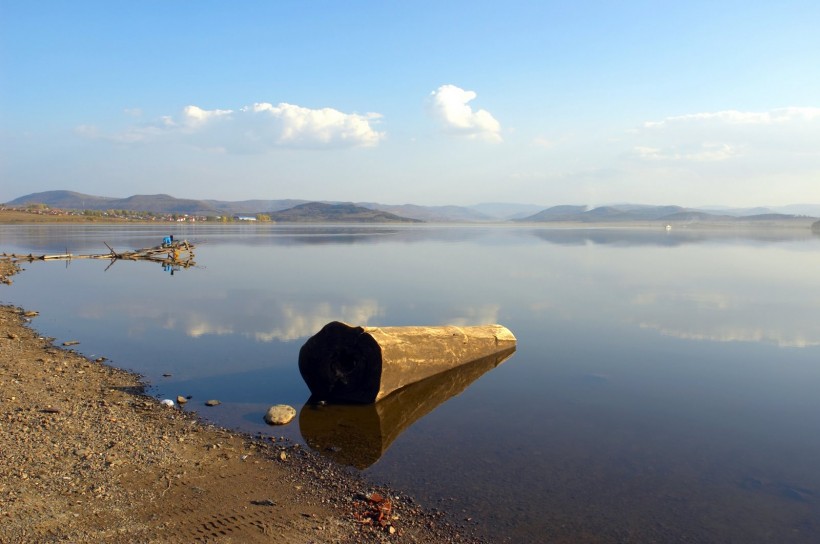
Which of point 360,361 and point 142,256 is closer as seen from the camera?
point 360,361

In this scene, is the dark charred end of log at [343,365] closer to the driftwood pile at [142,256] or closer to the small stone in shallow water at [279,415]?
the small stone in shallow water at [279,415]

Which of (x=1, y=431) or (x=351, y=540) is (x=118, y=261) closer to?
(x=1, y=431)

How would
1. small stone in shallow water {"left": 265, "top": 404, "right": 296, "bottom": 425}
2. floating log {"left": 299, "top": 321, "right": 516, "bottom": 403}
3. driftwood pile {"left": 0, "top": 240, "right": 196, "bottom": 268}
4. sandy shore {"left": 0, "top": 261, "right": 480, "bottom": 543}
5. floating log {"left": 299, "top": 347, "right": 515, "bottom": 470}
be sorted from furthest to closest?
driftwood pile {"left": 0, "top": 240, "right": 196, "bottom": 268} < floating log {"left": 299, "top": 321, "right": 516, "bottom": 403} < small stone in shallow water {"left": 265, "top": 404, "right": 296, "bottom": 425} < floating log {"left": 299, "top": 347, "right": 515, "bottom": 470} < sandy shore {"left": 0, "top": 261, "right": 480, "bottom": 543}

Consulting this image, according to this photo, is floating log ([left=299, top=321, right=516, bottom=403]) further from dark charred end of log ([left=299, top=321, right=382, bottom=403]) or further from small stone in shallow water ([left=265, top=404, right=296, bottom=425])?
small stone in shallow water ([left=265, top=404, right=296, bottom=425])

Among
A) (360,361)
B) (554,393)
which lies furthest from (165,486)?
(554,393)

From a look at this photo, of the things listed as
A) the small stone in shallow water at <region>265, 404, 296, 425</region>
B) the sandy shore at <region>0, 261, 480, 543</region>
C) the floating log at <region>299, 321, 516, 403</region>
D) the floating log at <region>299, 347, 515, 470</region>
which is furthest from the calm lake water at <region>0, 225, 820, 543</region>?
A: the sandy shore at <region>0, 261, 480, 543</region>

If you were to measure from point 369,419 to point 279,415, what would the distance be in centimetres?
156

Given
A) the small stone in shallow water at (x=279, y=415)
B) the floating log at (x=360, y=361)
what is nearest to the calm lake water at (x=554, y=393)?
the small stone in shallow water at (x=279, y=415)

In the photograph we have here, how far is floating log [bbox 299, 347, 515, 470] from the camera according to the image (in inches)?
336

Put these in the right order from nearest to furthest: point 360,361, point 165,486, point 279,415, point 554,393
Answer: point 165,486 < point 279,415 < point 360,361 < point 554,393

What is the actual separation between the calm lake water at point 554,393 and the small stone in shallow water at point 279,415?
0.21 meters

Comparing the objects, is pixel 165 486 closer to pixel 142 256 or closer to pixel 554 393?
pixel 554 393

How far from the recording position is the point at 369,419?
32.3ft

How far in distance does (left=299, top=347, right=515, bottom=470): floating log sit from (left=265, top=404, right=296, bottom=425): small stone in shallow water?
0.67ft
